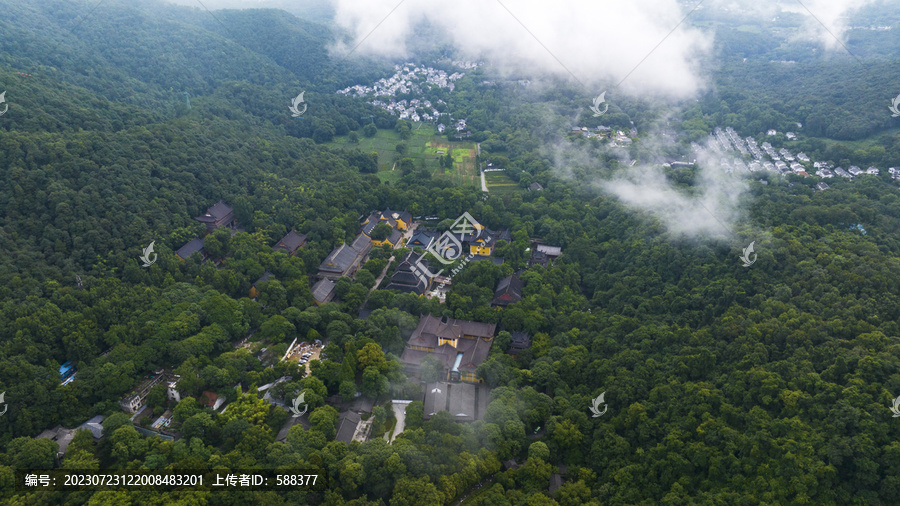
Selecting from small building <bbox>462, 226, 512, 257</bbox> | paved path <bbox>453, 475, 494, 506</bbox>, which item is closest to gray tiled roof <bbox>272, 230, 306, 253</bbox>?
small building <bbox>462, 226, 512, 257</bbox>

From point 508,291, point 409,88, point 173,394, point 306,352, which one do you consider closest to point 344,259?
point 306,352

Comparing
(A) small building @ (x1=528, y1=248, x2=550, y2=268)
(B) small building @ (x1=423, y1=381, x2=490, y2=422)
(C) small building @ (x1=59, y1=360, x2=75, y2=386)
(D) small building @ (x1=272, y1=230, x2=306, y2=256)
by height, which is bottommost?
(C) small building @ (x1=59, y1=360, x2=75, y2=386)

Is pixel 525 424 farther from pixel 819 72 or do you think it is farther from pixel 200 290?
pixel 819 72

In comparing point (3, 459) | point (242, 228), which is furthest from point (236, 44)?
point (3, 459)

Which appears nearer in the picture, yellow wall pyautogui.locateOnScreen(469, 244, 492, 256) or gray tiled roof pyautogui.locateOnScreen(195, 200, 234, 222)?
gray tiled roof pyautogui.locateOnScreen(195, 200, 234, 222)

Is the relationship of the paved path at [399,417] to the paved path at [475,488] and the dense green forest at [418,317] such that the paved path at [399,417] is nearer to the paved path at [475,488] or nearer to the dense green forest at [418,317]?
the dense green forest at [418,317]

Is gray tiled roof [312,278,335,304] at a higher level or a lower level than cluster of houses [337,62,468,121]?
lower

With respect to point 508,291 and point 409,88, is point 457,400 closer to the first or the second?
point 508,291

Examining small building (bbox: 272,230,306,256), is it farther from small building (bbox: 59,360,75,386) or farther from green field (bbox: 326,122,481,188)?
green field (bbox: 326,122,481,188)
